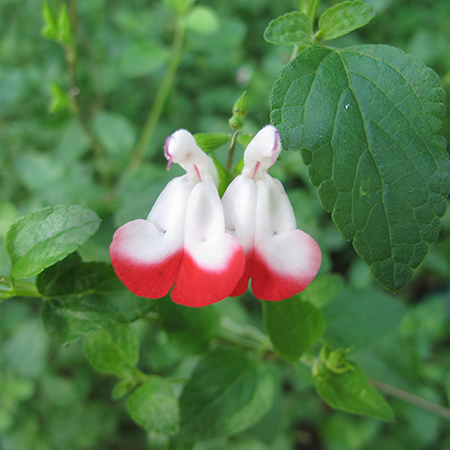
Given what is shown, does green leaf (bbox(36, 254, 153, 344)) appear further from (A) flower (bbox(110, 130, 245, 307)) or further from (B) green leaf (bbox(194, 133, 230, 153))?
(B) green leaf (bbox(194, 133, 230, 153))

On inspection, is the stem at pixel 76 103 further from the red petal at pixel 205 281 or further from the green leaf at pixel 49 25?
the red petal at pixel 205 281

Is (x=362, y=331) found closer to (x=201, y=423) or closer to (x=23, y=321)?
(x=201, y=423)

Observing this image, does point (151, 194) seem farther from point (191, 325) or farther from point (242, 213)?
point (242, 213)

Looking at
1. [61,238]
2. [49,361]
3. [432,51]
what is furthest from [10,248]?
[432,51]

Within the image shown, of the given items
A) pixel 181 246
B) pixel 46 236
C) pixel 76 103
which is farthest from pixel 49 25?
pixel 181 246

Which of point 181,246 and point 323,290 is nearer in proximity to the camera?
point 181,246

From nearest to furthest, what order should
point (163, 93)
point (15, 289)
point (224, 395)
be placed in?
point (15, 289)
point (224, 395)
point (163, 93)

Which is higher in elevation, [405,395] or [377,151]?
[377,151]

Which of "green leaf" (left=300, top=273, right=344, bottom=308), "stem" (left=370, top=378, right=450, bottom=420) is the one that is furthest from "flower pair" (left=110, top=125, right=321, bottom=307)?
"stem" (left=370, top=378, right=450, bottom=420)
